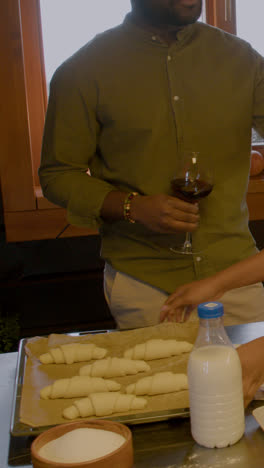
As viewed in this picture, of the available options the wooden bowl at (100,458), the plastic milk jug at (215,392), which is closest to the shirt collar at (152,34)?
the plastic milk jug at (215,392)

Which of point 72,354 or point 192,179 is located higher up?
point 192,179

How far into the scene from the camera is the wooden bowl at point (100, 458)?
2.67 feet

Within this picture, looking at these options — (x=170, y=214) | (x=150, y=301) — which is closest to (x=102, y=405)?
(x=170, y=214)

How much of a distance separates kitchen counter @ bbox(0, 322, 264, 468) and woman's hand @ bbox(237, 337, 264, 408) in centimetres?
4

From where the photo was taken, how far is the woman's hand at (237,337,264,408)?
1040 millimetres

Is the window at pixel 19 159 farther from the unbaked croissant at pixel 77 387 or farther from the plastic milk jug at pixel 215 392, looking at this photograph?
the plastic milk jug at pixel 215 392

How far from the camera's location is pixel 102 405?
106cm

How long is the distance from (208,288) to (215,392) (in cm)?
54

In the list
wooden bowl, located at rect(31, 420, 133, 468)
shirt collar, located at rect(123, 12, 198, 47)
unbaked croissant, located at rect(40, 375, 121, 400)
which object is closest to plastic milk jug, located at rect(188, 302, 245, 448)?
wooden bowl, located at rect(31, 420, 133, 468)

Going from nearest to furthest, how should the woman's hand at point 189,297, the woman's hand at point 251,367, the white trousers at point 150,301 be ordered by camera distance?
1. the woman's hand at point 251,367
2. the woman's hand at point 189,297
3. the white trousers at point 150,301

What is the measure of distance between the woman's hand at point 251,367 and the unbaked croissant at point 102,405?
0.59 ft

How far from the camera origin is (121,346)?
1384 millimetres

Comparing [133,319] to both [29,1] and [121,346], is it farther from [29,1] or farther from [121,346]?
[29,1]

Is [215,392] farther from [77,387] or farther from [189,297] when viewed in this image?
[189,297]
